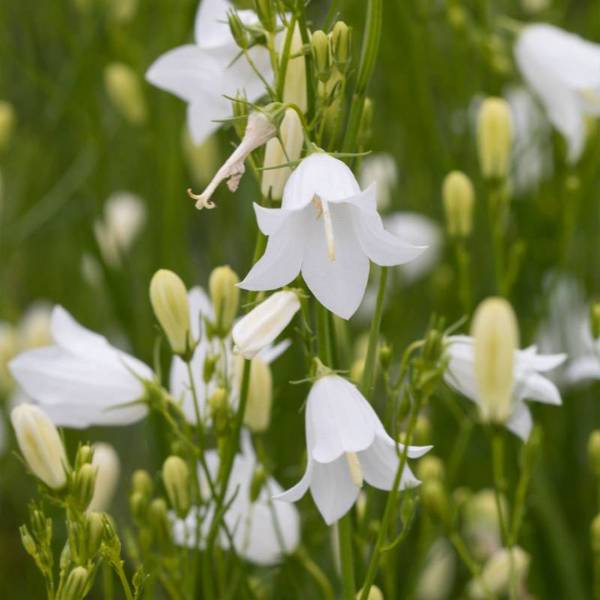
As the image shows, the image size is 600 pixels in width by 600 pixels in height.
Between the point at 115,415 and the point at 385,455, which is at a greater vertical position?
the point at 385,455

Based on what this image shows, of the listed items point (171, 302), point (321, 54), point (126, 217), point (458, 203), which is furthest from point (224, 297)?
Answer: point (126, 217)

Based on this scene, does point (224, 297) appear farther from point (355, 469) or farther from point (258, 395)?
point (355, 469)

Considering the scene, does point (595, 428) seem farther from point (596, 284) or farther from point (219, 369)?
point (219, 369)

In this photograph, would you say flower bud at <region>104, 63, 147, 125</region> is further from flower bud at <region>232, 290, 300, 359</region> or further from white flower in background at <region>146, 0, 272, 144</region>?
flower bud at <region>232, 290, 300, 359</region>

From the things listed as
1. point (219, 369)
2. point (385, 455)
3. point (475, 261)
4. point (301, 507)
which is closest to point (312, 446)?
point (385, 455)

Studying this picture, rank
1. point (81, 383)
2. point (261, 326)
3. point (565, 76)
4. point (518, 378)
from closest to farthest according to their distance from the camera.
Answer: point (261, 326)
point (518, 378)
point (81, 383)
point (565, 76)

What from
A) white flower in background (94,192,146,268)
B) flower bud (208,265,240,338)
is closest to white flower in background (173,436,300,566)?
flower bud (208,265,240,338)

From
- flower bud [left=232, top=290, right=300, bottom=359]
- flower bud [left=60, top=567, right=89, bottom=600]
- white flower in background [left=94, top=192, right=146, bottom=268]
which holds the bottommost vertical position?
white flower in background [left=94, top=192, right=146, bottom=268]
